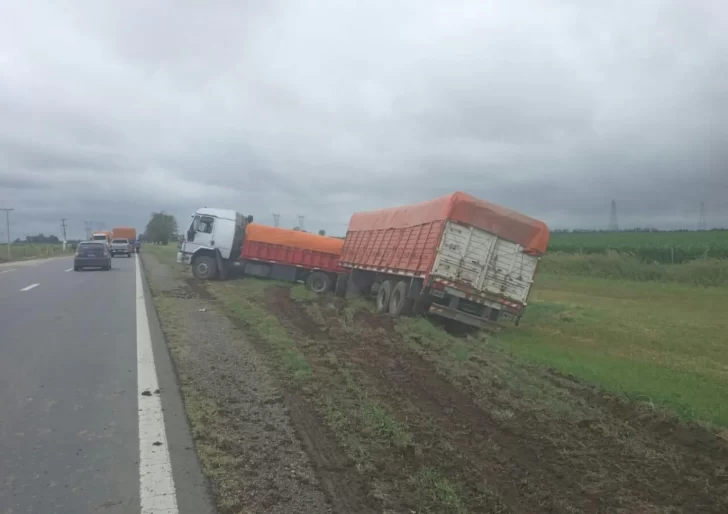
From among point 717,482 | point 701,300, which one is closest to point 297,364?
point 717,482

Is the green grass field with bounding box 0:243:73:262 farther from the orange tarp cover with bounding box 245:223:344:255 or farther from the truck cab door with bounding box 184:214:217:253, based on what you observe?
the orange tarp cover with bounding box 245:223:344:255

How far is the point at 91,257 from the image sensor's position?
3522cm

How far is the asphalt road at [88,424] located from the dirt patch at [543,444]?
79.1 inches

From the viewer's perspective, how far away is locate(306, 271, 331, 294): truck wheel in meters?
27.9

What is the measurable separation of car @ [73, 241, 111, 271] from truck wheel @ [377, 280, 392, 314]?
21.4 m

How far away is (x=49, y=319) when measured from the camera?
14.3 metres

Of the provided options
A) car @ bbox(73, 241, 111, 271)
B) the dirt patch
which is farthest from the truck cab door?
the dirt patch

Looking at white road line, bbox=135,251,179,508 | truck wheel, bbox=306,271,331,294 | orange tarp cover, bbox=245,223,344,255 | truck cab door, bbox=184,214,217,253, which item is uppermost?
orange tarp cover, bbox=245,223,344,255

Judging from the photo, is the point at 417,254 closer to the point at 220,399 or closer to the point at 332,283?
the point at 220,399

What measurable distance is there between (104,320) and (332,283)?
14.6 m

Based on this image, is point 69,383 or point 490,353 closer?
point 69,383

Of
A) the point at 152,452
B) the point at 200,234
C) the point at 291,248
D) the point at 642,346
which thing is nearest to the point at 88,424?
the point at 152,452

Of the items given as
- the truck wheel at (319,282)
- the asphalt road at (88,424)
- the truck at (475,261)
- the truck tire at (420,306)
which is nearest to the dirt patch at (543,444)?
the asphalt road at (88,424)

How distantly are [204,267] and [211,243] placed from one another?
109cm
